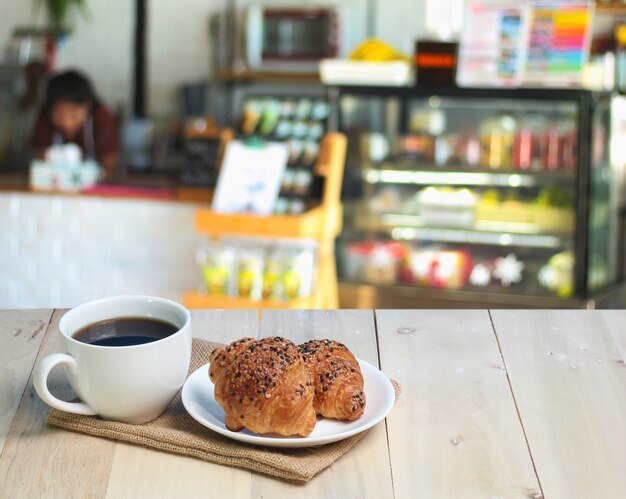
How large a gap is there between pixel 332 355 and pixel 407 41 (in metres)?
5.02

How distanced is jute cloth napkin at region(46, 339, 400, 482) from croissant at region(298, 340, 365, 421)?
0.10 feet

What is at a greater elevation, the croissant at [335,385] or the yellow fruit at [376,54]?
the yellow fruit at [376,54]

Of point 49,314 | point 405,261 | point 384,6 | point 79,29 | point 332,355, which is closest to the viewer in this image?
point 332,355

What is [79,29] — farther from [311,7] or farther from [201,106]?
[311,7]

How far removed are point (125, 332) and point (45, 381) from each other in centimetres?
12

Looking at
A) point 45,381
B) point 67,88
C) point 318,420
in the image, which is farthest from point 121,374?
point 67,88

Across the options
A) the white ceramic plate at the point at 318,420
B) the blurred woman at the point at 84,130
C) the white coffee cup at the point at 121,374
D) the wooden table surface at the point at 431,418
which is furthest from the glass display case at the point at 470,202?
the white coffee cup at the point at 121,374

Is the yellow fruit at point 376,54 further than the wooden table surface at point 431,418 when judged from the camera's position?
Yes

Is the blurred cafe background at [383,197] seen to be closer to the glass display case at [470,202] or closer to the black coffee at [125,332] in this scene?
the glass display case at [470,202]

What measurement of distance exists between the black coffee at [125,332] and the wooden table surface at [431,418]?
97 millimetres

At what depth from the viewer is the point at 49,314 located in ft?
4.76

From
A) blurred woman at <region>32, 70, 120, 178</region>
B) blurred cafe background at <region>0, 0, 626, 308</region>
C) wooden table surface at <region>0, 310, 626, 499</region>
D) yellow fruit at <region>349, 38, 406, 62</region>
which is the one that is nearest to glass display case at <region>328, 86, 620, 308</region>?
blurred cafe background at <region>0, 0, 626, 308</region>

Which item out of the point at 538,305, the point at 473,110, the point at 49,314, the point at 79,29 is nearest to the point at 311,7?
the point at 79,29

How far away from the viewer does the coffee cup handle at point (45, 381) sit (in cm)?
103
